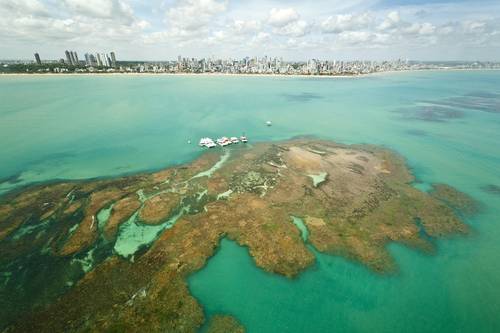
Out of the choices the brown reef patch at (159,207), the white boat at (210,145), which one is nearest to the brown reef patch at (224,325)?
the brown reef patch at (159,207)

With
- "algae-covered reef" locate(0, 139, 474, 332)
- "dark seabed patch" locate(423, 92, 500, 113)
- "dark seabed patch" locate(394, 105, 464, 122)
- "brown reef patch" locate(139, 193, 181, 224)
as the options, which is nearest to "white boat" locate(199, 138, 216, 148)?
"algae-covered reef" locate(0, 139, 474, 332)

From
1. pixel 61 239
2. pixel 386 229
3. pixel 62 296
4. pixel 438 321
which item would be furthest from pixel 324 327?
pixel 61 239

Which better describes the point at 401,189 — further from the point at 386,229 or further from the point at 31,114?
the point at 31,114

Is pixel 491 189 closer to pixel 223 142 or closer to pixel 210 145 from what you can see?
pixel 223 142

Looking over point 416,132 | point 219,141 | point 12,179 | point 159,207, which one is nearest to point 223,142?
point 219,141

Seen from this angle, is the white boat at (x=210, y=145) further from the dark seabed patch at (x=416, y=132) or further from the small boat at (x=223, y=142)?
the dark seabed patch at (x=416, y=132)

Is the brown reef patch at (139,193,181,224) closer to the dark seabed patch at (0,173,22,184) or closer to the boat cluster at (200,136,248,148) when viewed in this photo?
the boat cluster at (200,136,248,148)
